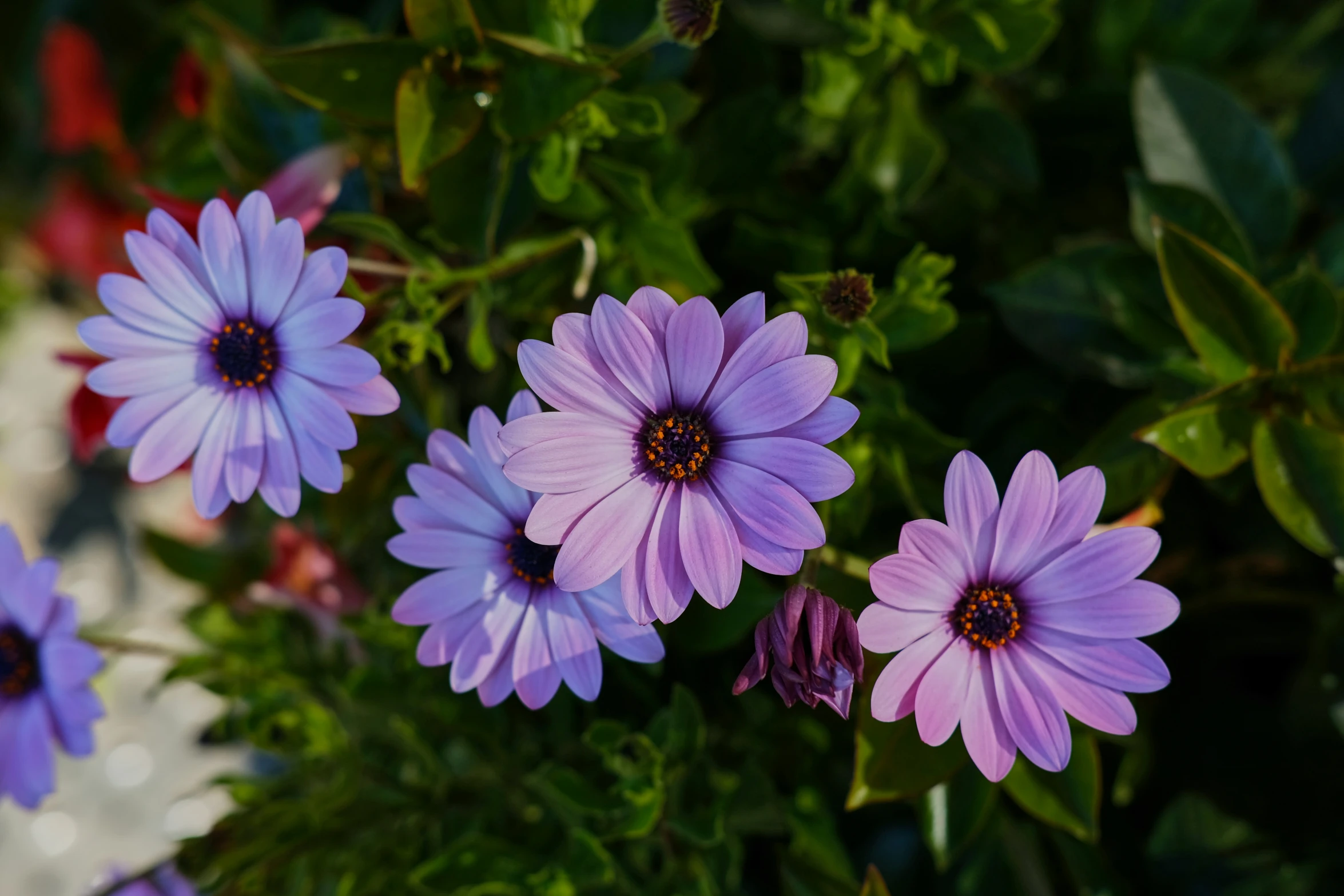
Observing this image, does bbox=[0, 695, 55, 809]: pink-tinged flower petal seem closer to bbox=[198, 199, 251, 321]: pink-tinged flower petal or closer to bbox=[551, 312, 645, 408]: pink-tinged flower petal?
bbox=[198, 199, 251, 321]: pink-tinged flower petal

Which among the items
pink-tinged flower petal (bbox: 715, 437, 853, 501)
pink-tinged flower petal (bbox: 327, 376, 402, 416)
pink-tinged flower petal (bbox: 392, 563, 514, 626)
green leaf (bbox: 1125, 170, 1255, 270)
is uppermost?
green leaf (bbox: 1125, 170, 1255, 270)

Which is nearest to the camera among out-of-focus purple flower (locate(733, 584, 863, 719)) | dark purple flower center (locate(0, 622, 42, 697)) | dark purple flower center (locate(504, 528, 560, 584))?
out-of-focus purple flower (locate(733, 584, 863, 719))

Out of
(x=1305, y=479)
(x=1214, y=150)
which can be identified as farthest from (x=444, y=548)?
(x=1214, y=150)

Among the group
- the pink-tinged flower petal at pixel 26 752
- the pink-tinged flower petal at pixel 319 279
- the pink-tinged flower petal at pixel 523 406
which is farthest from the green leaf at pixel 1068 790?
the pink-tinged flower petal at pixel 26 752

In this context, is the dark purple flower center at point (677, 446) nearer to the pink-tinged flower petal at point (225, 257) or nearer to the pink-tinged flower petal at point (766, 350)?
the pink-tinged flower petal at point (766, 350)

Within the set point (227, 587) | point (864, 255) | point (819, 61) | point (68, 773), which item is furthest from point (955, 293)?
point (68, 773)

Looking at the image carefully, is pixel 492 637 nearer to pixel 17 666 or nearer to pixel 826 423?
pixel 826 423

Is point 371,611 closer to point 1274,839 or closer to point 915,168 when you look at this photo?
point 915,168

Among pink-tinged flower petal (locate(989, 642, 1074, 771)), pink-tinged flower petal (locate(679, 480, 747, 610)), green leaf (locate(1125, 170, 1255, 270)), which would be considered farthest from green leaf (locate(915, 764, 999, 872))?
green leaf (locate(1125, 170, 1255, 270))
